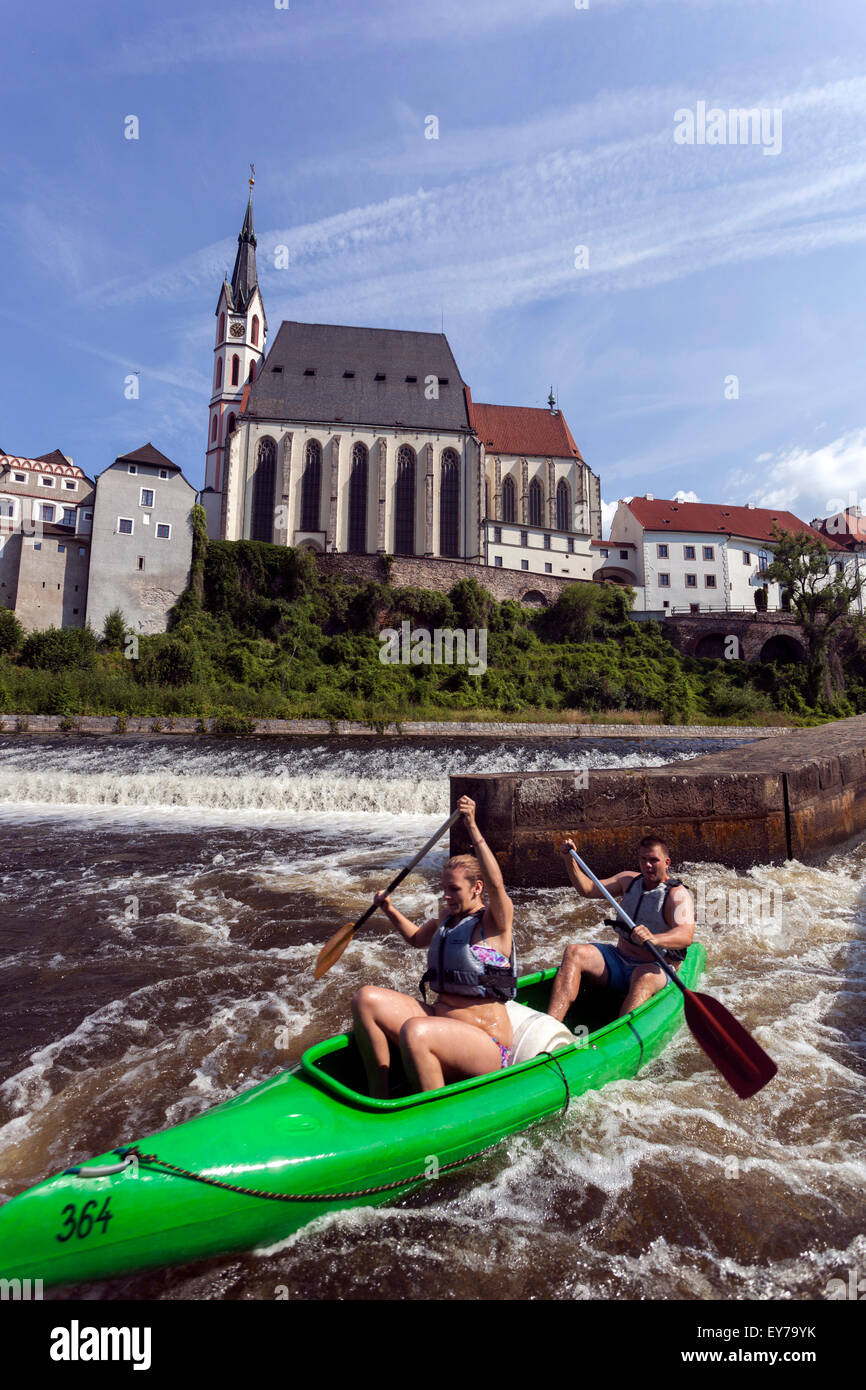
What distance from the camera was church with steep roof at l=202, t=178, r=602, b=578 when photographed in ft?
174

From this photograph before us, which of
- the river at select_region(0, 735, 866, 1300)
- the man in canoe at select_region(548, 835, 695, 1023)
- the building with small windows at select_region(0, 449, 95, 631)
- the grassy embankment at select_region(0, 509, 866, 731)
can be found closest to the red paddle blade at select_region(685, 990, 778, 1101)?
the river at select_region(0, 735, 866, 1300)

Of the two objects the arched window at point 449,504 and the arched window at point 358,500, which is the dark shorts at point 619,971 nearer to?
the arched window at point 449,504

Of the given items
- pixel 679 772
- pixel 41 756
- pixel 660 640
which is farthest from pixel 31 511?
pixel 679 772

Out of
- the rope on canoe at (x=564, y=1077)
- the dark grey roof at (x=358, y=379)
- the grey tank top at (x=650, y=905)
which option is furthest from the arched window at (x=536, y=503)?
the rope on canoe at (x=564, y=1077)

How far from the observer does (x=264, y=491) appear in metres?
53.0

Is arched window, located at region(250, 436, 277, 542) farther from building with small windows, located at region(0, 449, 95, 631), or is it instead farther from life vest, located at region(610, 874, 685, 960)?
life vest, located at region(610, 874, 685, 960)

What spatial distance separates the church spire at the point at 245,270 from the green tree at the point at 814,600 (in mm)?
45323

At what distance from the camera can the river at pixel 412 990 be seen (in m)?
2.85

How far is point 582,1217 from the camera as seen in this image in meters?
3.14

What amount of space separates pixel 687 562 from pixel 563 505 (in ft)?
34.5

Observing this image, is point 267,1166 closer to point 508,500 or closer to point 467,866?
point 467,866

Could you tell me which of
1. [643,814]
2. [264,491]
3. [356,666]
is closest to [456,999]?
[643,814]
